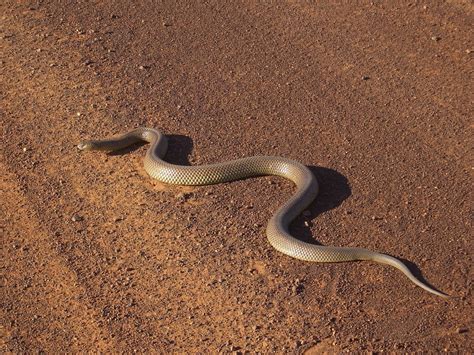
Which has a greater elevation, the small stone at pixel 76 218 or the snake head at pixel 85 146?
the small stone at pixel 76 218

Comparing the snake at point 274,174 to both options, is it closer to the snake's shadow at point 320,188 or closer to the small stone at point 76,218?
the snake's shadow at point 320,188

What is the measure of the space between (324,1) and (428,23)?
2.08m

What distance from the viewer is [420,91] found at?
1307 centimetres

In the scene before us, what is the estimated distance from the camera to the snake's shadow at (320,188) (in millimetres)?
10086

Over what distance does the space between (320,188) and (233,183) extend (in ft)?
3.87

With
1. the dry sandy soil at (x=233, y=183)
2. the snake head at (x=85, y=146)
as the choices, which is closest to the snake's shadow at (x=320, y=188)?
the dry sandy soil at (x=233, y=183)

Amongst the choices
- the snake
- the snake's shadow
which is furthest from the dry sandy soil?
the snake

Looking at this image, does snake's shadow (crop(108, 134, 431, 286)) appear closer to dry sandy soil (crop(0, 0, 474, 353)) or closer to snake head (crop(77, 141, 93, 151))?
dry sandy soil (crop(0, 0, 474, 353))

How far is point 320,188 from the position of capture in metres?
11.0

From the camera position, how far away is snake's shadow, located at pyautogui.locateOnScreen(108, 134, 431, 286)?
10086 millimetres

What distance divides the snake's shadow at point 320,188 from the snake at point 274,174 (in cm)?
10

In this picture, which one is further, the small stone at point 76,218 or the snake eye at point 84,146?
the snake eye at point 84,146

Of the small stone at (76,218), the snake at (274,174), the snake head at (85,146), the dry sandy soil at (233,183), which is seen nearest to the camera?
the dry sandy soil at (233,183)

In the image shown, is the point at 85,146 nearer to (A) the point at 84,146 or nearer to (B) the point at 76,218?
(A) the point at 84,146
